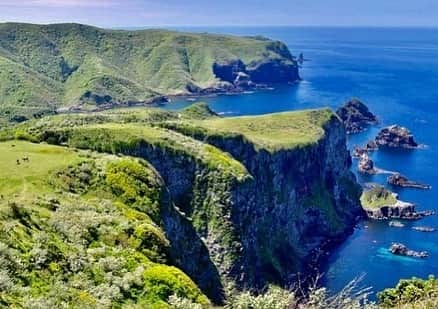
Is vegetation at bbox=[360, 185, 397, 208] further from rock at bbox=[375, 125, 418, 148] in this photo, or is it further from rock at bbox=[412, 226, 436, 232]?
rock at bbox=[375, 125, 418, 148]

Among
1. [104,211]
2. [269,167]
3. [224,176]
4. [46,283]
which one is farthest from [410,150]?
[46,283]

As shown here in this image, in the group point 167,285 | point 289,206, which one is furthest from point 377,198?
point 167,285

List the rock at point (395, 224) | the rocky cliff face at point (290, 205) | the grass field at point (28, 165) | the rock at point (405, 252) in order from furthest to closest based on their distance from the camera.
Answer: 1. the rock at point (395, 224)
2. the rock at point (405, 252)
3. the rocky cliff face at point (290, 205)
4. the grass field at point (28, 165)

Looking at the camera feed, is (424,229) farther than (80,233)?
Yes

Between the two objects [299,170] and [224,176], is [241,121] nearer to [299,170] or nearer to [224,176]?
[299,170]

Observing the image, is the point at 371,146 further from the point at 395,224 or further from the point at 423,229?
Result: the point at 423,229

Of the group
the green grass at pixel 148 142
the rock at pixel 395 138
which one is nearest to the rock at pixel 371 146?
the rock at pixel 395 138

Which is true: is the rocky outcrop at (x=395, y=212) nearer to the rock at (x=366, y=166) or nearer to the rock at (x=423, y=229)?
the rock at (x=423, y=229)
